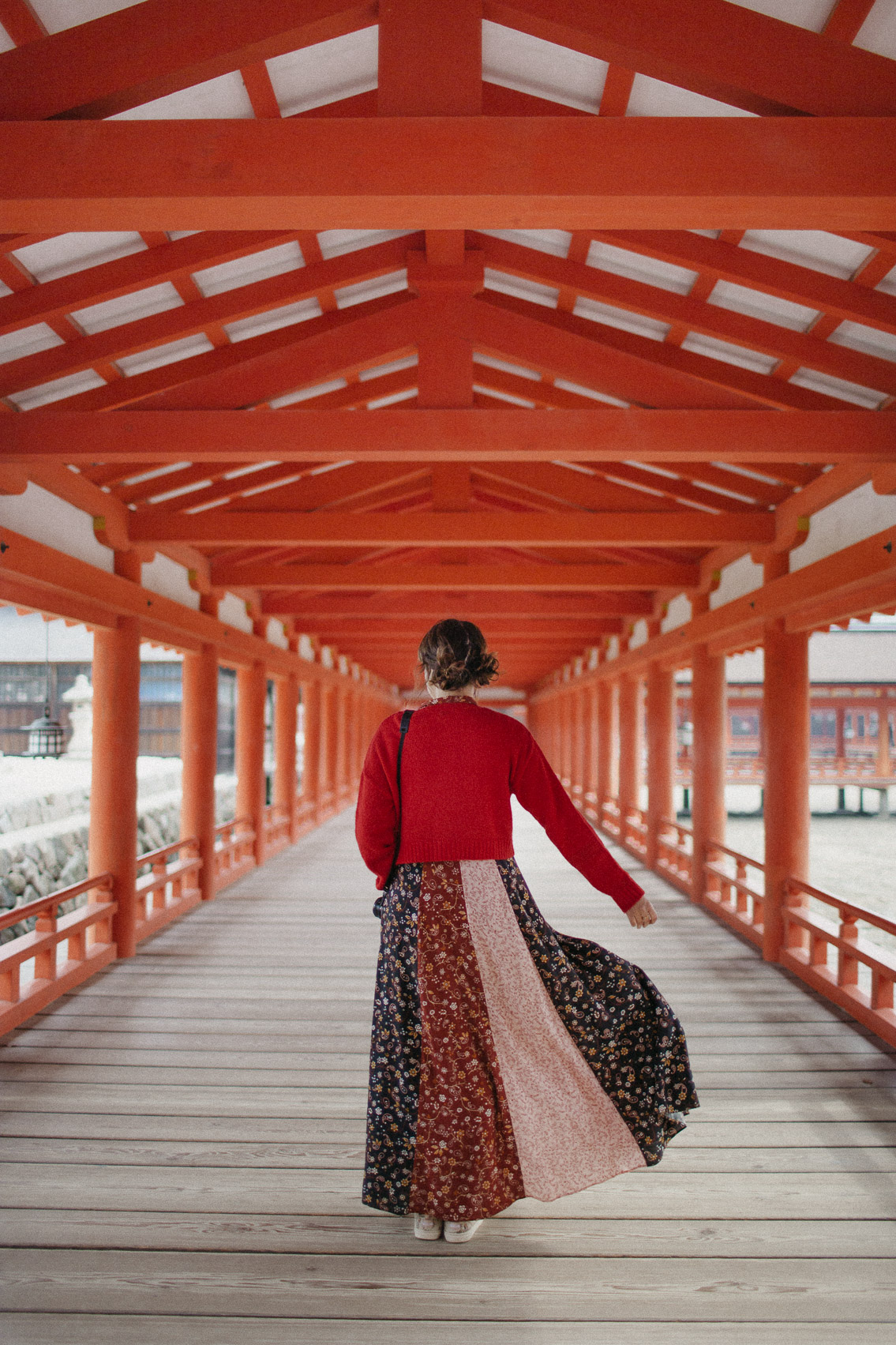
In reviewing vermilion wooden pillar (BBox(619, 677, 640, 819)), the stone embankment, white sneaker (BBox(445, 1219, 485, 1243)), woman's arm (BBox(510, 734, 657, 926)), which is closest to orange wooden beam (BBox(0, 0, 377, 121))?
woman's arm (BBox(510, 734, 657, 926))

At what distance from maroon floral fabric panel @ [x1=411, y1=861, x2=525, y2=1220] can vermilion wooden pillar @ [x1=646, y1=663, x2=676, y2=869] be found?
698 centimetres

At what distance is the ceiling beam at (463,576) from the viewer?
23.3ft

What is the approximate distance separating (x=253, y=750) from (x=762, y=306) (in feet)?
21.8

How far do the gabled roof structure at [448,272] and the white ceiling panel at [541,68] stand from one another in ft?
0.04

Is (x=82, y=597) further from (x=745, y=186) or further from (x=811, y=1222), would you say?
(x=811, y=1222)

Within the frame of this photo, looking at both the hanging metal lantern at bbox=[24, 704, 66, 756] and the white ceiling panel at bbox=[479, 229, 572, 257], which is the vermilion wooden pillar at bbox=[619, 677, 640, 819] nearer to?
the hanging metal lantern at bbox=[24, 704, 66, 756]

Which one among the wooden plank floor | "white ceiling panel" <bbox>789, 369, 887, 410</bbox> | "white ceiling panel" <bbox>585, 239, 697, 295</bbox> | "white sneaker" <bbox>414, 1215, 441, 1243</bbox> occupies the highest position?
"white ceiling panel" <bbox>585, 239, 697, 295</bbox>

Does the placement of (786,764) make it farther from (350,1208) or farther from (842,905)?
(350,1208)

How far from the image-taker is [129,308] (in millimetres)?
3557

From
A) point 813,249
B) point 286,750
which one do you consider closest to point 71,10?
point 813,249

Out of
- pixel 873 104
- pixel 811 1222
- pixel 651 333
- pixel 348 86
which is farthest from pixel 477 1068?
pixel 651 333

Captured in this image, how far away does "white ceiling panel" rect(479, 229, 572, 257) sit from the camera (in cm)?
352

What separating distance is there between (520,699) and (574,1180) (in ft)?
79.2

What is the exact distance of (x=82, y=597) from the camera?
15.7 feet
